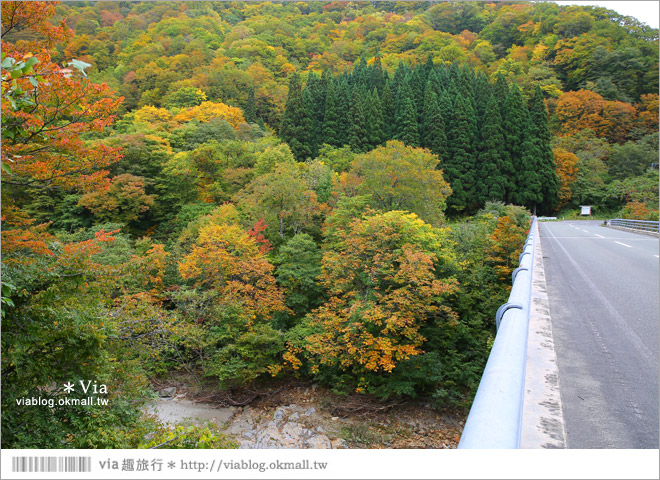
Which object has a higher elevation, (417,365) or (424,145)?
(424,145)

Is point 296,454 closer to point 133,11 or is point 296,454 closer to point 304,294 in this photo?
point 304,294

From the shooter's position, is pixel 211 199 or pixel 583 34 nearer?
pixel 211 199

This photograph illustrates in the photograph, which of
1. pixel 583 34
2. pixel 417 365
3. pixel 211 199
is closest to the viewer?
pixel 417 365

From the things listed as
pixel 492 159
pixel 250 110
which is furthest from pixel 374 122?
pixel 250 110

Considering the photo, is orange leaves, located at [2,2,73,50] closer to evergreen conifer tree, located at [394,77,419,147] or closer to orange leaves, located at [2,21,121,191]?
orange leaves, located at [2,21,121,191]

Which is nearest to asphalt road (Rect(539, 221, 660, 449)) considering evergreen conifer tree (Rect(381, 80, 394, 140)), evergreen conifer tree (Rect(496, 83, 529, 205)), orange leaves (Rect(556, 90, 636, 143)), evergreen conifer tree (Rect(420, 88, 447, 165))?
evergreen conifer tree (Rect(420, 88, 447, 165))

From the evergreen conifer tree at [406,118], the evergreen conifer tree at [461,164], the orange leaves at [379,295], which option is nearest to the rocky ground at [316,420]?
the orange leaves at [379,295]

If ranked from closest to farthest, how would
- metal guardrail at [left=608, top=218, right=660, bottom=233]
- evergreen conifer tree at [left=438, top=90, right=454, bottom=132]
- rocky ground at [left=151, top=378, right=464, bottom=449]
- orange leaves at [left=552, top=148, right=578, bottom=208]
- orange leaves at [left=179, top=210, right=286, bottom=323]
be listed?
rocky ground at [left=151, top=378, right=464, bottom=449] < orange leaves at [left=179, top=210, right=286, bottom=323] < metal guardrail at [left=608, top=218, right=660, bottom=233] < evergreen conifer tree at [left=438, top=90, right=454, bottom=132] < orange leaves at [left=552, top=148, right=578, bottom=208]

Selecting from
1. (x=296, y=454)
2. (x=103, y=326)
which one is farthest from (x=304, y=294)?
(x=296, y=454)
